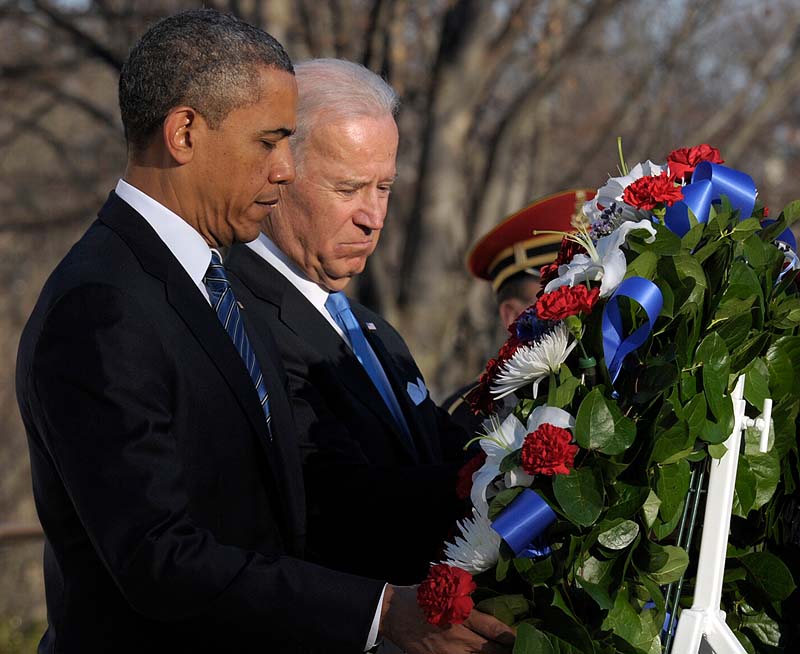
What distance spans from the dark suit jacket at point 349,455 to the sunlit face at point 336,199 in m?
0.10

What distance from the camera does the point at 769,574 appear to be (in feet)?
7.76

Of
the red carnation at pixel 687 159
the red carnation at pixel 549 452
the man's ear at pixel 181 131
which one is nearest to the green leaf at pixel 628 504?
the red carnation at pixel 549 452

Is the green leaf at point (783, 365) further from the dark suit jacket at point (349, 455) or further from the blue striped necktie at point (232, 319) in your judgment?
the blue striped necktie at point (232, 319)

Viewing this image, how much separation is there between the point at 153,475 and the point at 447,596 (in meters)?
0.55

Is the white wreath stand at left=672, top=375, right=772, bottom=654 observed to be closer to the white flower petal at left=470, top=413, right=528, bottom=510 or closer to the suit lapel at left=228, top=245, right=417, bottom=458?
the white flower petal at left=470, top=413, right=528, bottom=510

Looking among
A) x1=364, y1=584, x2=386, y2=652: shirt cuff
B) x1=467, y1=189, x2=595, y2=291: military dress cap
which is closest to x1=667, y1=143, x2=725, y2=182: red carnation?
x1=364, y1=584, x2=386, y2=652: shirt cuff

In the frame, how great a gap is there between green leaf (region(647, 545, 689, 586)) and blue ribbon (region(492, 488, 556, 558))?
0.22 metres

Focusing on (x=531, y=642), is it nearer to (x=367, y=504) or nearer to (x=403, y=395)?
(x=367, y=504)

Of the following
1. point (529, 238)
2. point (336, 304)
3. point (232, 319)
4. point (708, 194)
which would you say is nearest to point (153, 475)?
point (232, 319)

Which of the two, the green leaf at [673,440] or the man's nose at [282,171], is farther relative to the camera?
the man's nose at [282,171]

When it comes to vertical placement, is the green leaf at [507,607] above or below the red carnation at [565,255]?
below

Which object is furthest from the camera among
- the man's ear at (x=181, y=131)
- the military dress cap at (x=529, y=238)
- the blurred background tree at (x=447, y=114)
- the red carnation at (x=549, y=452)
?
the blurred background tree at (x=447, y=114)

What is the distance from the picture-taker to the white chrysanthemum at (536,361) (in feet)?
7.20

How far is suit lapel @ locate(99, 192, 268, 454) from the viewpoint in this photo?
2.38 m
